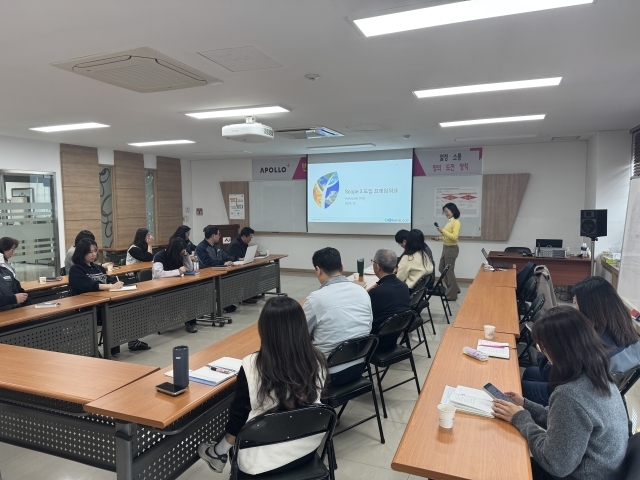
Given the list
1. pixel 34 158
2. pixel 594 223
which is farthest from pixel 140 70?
pixel 594 223

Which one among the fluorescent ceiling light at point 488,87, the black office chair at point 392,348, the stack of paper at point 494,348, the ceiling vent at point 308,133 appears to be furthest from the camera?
the ceiling vent at point 308,133

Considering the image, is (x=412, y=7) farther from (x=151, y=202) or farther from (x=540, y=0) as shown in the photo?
(x=151, y=202)

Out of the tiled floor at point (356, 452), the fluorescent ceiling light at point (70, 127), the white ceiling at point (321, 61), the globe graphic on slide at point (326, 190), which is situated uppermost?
the fluorescent ceiling light at point (70, 127)

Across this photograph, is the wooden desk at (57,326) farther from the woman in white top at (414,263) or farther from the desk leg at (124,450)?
the woman in white top at (414,263)

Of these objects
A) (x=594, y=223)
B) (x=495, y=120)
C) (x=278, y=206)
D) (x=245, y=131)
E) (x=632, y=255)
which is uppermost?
(x=495, y=120)

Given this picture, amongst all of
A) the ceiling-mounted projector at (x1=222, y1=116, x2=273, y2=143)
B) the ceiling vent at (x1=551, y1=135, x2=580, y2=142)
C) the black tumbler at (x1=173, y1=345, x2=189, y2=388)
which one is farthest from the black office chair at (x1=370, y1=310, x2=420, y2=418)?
the ceiling vent at (x1=551, y1=135, x2=580, y2=142)

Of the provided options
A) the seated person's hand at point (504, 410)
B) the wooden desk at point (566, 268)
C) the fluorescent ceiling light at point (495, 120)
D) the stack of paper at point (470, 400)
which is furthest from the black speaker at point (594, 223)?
the seated person's hand at point (504, 410)

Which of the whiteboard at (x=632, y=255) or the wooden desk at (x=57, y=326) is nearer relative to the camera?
→ the wooden desk at (x=57, y=326)

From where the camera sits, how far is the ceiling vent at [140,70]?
2969 mm

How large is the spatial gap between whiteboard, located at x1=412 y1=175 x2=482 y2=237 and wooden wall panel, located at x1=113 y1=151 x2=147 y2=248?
5.93 m

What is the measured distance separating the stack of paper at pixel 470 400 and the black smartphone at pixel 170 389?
4.01 feet

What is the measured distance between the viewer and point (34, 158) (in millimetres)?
7074

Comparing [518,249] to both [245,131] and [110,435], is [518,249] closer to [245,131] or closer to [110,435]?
[245,131]

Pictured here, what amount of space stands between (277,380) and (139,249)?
17.3ft
